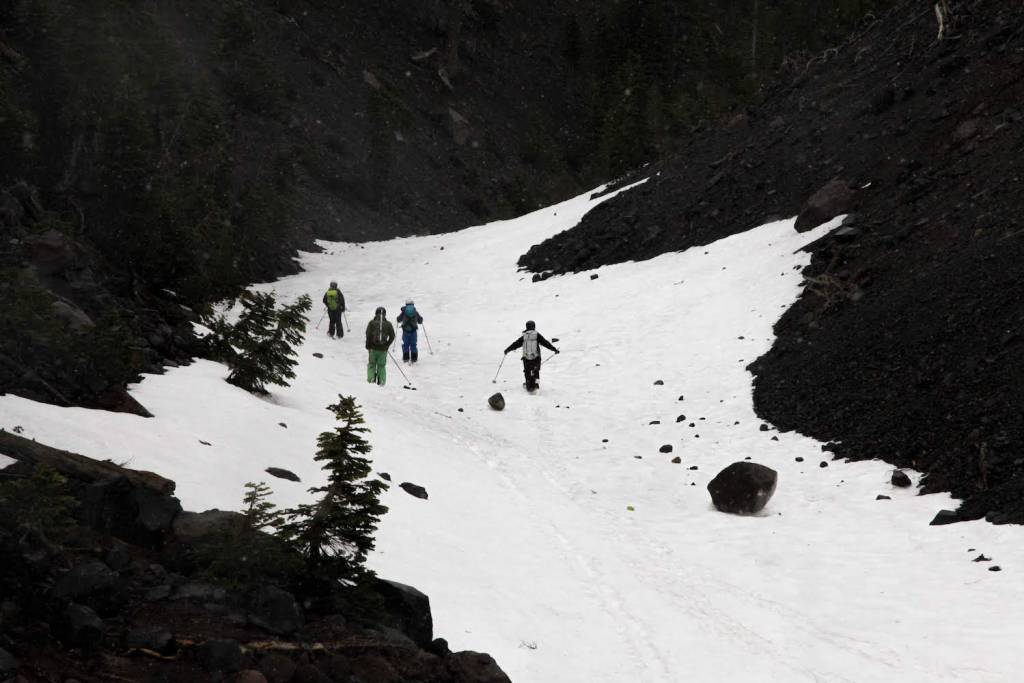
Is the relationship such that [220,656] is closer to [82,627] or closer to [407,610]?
[82,627]

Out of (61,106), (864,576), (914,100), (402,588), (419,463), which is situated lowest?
(402,588)

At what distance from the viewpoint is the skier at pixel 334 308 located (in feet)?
84.6

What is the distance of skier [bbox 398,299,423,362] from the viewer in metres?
23.2

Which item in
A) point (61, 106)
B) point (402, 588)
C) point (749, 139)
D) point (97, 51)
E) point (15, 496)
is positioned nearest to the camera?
point (15, 496)

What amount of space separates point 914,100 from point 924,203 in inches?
314

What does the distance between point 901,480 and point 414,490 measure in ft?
22.5

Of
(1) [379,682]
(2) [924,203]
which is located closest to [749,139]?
(2) [924,203]

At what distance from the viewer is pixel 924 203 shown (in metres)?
21.6

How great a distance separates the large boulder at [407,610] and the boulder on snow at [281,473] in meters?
3.49

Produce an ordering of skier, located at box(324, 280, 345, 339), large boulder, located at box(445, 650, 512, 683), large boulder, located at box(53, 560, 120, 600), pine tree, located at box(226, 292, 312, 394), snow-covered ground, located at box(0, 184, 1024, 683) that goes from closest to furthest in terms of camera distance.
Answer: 1. large boulder, located at box(53, 560, 120, 600)
2. large boulder, located at box(445, 650, 512, 683)
3. snow-covered ground, located at box(0, 184, 1024, 683)
4. pine tree, located at box(226, 292, 312, 394)
5. skier, located at box(324, 280, 345, 339)

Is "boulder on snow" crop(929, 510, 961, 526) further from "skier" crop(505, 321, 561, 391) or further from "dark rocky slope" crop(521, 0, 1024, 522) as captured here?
"skier" crop(505, 321, 561, 391)

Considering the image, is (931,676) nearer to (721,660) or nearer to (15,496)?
(721,660)

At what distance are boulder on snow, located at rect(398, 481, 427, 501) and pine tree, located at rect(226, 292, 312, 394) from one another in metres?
4.04


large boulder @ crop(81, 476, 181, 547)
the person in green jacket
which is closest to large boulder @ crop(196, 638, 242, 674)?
large boulder @ crop(81, 476, 181, 547)
